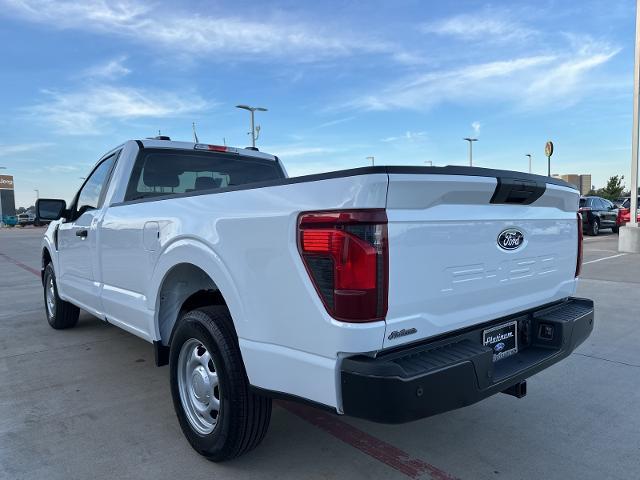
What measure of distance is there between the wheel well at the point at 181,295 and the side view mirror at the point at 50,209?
2.62m

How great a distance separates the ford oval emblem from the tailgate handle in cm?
16

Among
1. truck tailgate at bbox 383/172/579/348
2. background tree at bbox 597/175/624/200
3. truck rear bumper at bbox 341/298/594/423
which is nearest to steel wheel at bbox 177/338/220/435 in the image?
truck rear bumper at bbox 341/298/594/423

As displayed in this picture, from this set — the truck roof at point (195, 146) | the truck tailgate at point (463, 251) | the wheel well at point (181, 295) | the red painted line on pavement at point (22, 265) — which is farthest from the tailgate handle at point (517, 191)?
the red painted line on pavement at point (22, 265)

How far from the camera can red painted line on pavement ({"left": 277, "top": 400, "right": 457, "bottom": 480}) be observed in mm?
2680

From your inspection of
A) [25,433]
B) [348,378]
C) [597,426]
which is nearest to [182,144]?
[25,433]

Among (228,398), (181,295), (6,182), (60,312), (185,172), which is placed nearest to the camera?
(228,398)

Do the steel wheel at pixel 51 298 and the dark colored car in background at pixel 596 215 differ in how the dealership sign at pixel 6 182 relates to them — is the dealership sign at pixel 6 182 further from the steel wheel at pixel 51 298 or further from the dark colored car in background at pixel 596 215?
the steel wheel at pixel 51 298

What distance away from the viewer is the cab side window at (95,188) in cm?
447

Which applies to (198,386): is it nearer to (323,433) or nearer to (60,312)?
(323,433)

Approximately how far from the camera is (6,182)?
8681 centimetres

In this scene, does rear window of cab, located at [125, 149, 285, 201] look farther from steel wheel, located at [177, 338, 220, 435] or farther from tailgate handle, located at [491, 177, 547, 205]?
tailgate handle, located at [491, 177, 547, 205]

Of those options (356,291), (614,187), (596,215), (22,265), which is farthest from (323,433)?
(614,187)

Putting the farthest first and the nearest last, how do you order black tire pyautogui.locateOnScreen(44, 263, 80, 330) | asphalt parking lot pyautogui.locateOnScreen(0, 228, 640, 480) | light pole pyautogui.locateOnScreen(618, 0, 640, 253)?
light pole pyautogui.locateOnScreen(618, 0, 640, 253)
black tire pyautogui.locateOnScreen(44, 263, 80, 330)
asphalt parking lot pyautogui.locateOnScreen(0, 228, 640, 480)

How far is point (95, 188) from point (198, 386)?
270 centimetres
